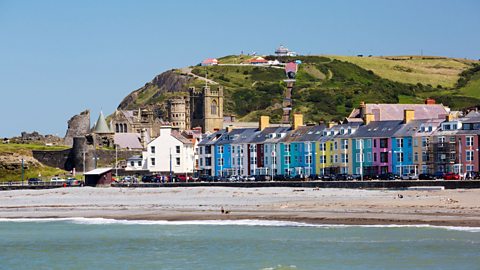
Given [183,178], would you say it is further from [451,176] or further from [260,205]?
[260,205]

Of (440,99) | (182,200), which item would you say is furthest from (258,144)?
(440,99)

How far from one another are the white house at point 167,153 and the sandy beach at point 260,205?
72.8 feet

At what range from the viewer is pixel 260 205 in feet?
174

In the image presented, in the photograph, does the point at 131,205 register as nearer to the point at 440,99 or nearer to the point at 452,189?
the point at 452,189

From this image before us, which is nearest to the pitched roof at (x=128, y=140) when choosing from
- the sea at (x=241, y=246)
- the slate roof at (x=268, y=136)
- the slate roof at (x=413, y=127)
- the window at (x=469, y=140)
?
the slate roof at (x=268, y=136)

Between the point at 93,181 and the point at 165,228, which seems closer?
the point at 165,228

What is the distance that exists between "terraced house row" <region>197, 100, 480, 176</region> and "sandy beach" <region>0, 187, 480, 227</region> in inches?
467

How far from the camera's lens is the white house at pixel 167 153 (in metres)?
92.7

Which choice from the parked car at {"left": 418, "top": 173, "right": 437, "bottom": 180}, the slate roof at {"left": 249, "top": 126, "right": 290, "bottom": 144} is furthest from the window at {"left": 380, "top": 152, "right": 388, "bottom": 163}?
the slate roof at {"left": 249, "top": 126, "right": 290, "bottom": 144}

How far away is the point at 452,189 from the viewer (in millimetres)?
59094

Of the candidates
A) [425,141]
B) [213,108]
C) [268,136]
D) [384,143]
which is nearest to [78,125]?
[213,108]

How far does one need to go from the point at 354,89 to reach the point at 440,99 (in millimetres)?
20429

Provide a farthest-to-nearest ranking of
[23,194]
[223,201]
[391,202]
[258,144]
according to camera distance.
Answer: [258,144] < [23,194] < [223,201] < [391,202]

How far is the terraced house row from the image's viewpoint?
71938 millimetres
